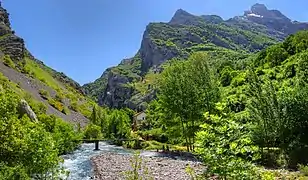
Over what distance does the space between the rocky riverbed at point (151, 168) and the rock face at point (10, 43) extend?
109 metres

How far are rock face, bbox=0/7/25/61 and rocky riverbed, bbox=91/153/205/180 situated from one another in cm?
10869

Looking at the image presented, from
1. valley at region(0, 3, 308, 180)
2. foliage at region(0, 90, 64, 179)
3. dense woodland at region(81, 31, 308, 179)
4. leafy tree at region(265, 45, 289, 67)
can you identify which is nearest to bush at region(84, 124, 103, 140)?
valley at region(0, 3, 308, 180)

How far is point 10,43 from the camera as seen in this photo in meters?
150

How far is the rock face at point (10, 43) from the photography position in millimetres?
142750

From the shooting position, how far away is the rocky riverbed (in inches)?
1323

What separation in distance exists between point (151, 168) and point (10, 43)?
130 metres

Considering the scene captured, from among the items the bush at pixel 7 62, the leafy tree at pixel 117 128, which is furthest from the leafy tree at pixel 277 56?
the bush at pixel 7 62

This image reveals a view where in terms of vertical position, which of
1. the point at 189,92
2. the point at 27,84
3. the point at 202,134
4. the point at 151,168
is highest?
the point at 27,84

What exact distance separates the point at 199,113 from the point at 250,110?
1098 cm

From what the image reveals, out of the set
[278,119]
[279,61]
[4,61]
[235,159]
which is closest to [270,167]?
[278,119]

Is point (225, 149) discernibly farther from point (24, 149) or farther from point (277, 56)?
point (277, 56)

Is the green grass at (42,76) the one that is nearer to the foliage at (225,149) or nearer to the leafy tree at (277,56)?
the leafy tree at (277,56)

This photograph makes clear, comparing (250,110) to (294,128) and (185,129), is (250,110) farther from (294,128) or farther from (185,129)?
(185,129)

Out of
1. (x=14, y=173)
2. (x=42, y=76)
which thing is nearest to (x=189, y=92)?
(x=14, y=173)
